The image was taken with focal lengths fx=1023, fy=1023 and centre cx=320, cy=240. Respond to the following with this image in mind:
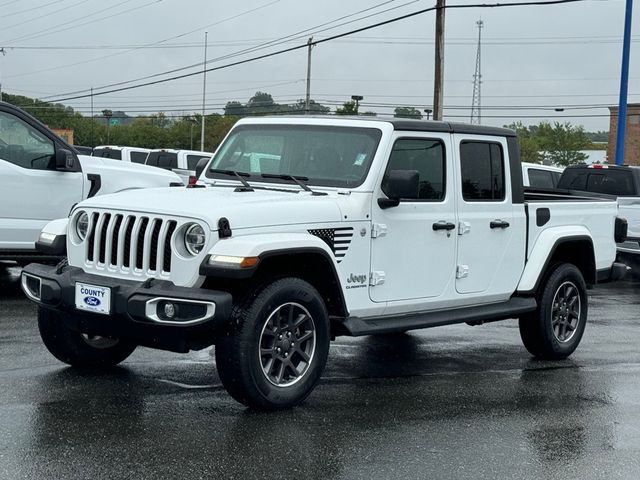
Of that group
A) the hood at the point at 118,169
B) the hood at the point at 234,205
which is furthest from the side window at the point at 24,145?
the hood at the point at 234,205

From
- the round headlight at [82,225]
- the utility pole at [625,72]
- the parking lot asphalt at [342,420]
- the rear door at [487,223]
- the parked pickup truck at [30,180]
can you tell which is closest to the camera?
the parking lot asphalt at [342,420]

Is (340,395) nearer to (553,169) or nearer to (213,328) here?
(213,328)

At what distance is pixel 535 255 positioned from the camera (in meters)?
8.57

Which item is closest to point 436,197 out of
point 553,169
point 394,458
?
point 394,458

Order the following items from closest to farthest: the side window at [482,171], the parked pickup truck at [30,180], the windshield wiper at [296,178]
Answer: the windshield wiper at [296,178], the side window at [482,171], the parked pickup truck at [30,180]

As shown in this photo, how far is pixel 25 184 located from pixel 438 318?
548cm

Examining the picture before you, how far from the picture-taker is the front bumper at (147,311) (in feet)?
19.7

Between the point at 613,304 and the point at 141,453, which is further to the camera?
the point at 613,304

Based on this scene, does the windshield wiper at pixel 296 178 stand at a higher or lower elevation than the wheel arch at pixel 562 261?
higher

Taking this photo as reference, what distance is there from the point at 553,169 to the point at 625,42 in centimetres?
1059

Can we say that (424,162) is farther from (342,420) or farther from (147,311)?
(147,311)

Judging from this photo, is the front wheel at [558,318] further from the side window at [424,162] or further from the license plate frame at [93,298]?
the license plate frame at [93,298]

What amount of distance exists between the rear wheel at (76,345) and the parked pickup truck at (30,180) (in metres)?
3.82

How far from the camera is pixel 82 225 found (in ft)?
22.5
